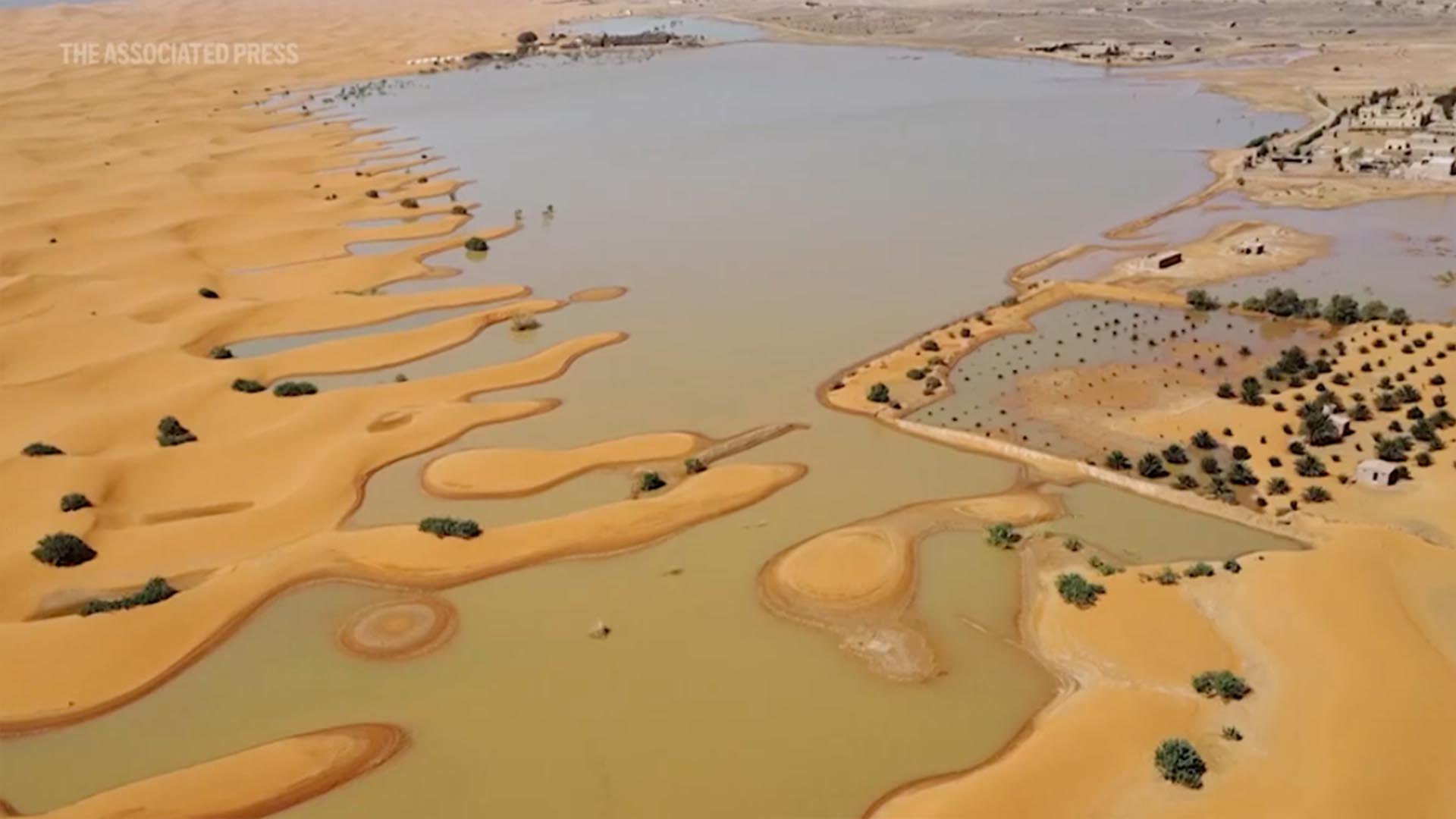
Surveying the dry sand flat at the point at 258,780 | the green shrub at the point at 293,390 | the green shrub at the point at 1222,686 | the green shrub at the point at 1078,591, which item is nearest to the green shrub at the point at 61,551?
the dry sand flat at the point at 258,780

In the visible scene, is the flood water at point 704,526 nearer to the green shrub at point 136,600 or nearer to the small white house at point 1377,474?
the green shrub at point 136,600

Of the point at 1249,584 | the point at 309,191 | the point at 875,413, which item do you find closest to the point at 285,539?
the point at 875,413

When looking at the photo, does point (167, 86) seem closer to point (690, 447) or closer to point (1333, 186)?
point (690, 447)

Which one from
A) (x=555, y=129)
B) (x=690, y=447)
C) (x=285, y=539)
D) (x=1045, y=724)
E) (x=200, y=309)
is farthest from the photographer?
(x=555, y=129)

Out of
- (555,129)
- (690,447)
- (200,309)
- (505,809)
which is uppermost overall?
(555,129)

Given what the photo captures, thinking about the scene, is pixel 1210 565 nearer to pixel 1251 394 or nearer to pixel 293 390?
pixel 1251 394

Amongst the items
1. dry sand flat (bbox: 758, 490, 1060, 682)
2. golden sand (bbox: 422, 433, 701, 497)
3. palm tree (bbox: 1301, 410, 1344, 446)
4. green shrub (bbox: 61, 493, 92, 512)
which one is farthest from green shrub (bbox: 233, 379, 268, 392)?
palm tree (bbox: 1301, 410, 1344, 446)

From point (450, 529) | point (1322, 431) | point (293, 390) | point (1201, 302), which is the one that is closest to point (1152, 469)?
point (1322, 431)

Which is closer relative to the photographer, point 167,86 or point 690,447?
point 690,447
